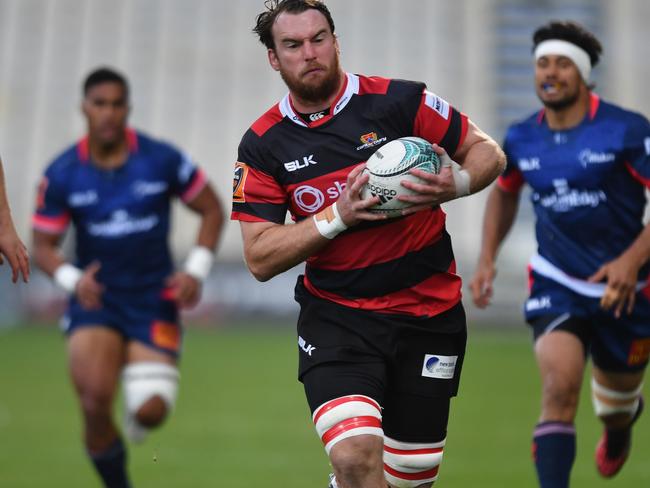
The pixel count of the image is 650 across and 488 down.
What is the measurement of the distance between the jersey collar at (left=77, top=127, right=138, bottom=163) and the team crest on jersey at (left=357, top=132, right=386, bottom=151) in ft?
11.6

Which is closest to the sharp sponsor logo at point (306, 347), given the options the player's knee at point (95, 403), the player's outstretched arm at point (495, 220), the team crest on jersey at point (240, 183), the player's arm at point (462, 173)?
the team crest on jersey at point (240, 183)

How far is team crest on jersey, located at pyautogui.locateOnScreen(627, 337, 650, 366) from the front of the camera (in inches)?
270

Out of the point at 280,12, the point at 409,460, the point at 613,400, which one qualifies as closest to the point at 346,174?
the point at 280,12

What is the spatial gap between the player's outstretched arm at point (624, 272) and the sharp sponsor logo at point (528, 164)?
748mm

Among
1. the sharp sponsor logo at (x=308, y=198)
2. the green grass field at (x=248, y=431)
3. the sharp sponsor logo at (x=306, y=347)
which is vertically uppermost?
the sharp sponsor logo at (x=308, y=198)

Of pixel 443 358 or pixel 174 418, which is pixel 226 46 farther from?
pixel 443 358

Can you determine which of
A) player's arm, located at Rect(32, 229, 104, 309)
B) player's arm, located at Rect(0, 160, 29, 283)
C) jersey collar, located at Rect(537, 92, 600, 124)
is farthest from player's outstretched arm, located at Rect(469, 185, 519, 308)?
player's arm, located at Rect(0, 160, 29, 283)

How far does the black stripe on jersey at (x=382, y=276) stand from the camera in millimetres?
5285

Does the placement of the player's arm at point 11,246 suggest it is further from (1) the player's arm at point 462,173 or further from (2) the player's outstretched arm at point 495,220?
(2) the player's outstretched arm at point 495,220

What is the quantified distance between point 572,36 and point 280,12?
2.45 meters

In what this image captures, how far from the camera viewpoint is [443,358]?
5461 millimetres

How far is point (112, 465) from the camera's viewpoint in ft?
24.8

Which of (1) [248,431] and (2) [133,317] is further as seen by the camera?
(1) [248,431]

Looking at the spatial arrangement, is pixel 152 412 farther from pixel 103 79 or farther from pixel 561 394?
pixel 561 394
